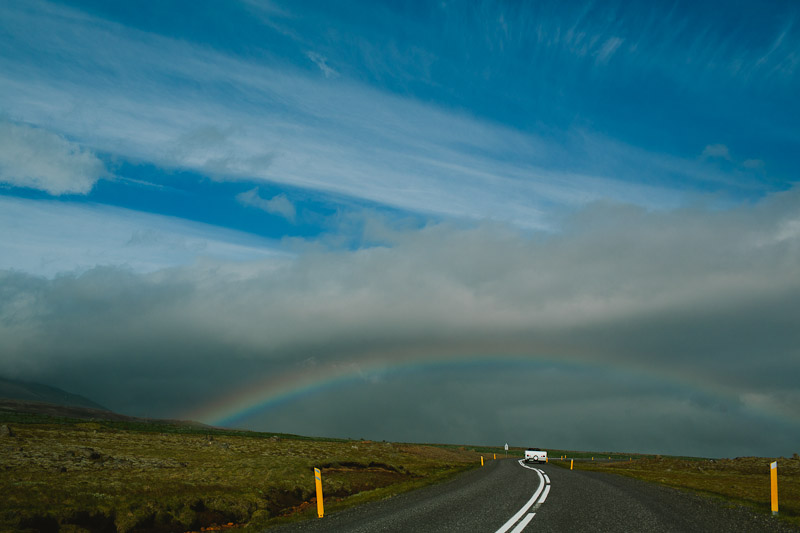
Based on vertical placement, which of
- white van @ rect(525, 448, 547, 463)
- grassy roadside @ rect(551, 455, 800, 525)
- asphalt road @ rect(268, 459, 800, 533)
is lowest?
white van @ rect(525, 448, 547, 463)

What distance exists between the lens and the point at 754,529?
44.4 feet

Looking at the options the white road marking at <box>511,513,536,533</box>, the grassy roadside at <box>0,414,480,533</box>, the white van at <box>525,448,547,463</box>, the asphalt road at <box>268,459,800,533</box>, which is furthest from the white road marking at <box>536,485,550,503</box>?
the white van at <box>525,448,547,463</box>

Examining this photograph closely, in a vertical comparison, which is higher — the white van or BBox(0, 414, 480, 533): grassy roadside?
BBox(0, 414, 480, 533): grassy roadside

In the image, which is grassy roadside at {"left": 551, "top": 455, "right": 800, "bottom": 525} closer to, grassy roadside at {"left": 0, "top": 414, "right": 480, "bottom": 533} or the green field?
the green field

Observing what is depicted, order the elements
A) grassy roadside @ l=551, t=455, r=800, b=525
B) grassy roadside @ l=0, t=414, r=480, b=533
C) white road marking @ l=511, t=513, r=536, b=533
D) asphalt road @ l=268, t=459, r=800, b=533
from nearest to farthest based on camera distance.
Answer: white road marking @ l=511, t=513, r=536, b=533, asphalt road @ l=268, t=459, r=800, b=533, grassy roadside @ l=0, t=414, r=480, b=533, grassy roadside @ l=551, t=455, r=800, b=525

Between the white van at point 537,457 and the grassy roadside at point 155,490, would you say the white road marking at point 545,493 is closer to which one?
the grassy roadside at point 155,490

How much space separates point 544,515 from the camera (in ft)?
49.8

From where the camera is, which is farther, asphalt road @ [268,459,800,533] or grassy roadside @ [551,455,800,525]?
grassy roadside @ [551,455,800,525]

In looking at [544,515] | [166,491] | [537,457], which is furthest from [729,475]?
[166,491]

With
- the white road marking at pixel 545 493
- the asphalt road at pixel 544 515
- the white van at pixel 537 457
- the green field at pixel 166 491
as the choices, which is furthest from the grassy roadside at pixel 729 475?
the white van at pixel 537 457

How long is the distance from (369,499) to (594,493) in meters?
9.67

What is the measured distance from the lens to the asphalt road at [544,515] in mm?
13422

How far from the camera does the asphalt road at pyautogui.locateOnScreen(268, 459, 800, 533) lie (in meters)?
13.4

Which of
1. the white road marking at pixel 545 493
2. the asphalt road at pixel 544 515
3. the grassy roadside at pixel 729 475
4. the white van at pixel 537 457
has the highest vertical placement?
the asphalt road at pixel 544 515
